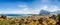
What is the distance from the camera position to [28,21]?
4145mm

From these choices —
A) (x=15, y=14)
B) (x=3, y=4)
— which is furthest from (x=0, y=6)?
(x=15, y=14)

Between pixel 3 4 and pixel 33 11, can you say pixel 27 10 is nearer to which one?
pixel 33 11

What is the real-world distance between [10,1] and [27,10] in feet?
1.83

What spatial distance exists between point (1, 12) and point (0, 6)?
0.17 metres

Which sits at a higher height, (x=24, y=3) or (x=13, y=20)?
(x=24, y=3)

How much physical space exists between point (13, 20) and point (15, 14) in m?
0.19

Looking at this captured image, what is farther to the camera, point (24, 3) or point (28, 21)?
point (24, 3)

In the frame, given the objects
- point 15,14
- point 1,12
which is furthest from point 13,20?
point 1,12

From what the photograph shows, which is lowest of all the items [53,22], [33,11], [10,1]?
[53,22]

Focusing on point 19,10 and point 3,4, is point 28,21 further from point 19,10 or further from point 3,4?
point 3,4

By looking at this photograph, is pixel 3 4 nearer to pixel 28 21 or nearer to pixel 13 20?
pixel 13 20

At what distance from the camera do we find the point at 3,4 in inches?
172

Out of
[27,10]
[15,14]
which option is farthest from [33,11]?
[15,14]

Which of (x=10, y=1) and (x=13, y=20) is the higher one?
(x=10, y=1)
